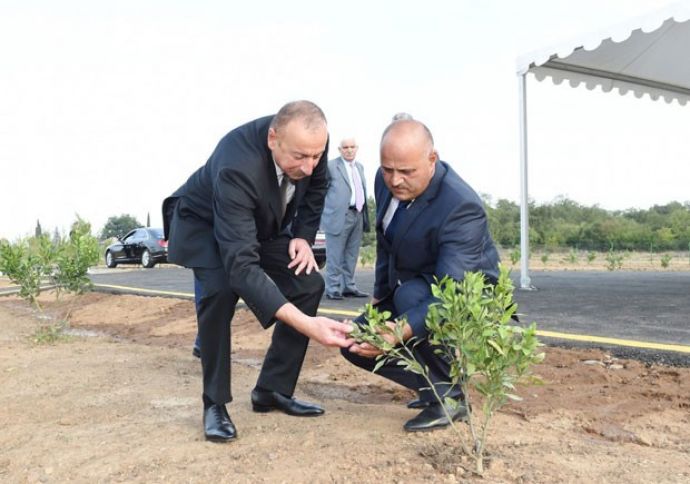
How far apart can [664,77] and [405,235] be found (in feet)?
31.0

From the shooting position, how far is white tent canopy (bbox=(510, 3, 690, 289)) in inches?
282

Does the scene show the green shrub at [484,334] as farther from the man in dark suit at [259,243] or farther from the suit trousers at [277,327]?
the suit trousers at [277,327]

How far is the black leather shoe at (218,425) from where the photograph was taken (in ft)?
9.61

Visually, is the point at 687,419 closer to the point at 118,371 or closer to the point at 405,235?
the point at 405,235

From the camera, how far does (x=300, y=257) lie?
334cm

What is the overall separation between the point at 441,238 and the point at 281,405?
128 centimetres

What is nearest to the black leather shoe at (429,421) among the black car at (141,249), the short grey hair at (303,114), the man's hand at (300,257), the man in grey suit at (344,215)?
the man's hand at (300,257)

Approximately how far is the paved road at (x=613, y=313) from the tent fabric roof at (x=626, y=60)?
2824mm

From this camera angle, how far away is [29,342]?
621 centimetres

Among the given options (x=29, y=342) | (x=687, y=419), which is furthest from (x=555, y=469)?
(x=29, y=342)

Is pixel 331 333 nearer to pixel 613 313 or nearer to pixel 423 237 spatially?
pixel 423 237

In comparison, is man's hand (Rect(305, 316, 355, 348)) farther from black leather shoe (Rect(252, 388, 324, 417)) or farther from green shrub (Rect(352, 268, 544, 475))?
black leather shoe (Rect(252, 388, 324, 417))

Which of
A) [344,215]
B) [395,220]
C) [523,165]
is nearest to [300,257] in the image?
Answer: [395,220]

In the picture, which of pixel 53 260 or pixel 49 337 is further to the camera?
pixel 53 260
